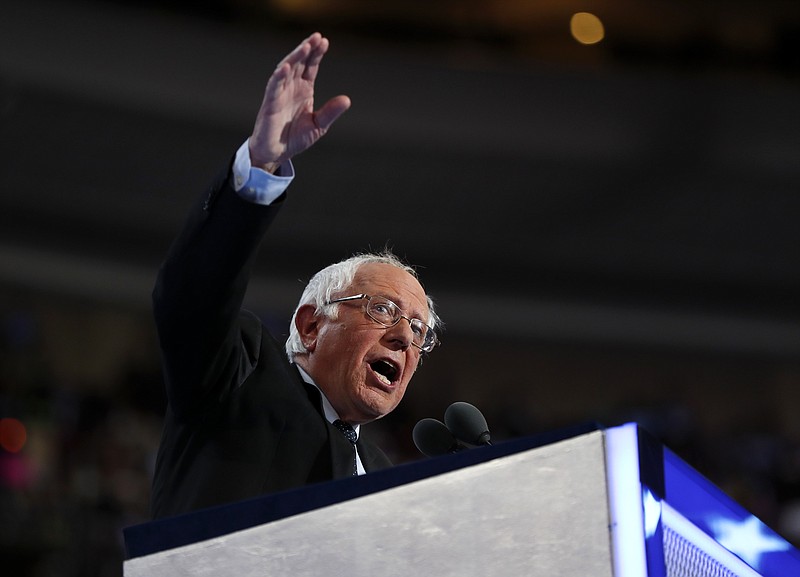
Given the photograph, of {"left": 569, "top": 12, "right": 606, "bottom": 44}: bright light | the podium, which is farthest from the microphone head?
{"left": 569, "top": 12, "right": 606, "bottom": 44}: bright light

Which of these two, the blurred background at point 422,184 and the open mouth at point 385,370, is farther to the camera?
the blurred background at point 422,184

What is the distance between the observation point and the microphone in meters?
1.44

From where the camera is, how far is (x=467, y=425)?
56.7 inches

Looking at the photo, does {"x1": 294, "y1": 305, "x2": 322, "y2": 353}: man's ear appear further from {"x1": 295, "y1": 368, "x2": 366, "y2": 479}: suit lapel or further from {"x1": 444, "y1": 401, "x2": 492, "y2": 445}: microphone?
{"x1": 444, "y1": 401, "x2": 492, "y2": 445}: microphone

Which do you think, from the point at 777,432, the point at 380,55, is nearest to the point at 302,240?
the point at 380,55

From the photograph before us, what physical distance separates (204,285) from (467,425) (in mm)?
368

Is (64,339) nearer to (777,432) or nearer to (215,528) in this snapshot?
(777,432)

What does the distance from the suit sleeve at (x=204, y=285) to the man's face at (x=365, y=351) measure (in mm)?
273

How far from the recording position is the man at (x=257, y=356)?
1314 mm

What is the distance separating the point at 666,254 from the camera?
8.32 m

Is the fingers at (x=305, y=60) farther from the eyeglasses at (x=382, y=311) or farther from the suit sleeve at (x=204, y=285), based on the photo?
the eyeglasses at (x=382, y=311)

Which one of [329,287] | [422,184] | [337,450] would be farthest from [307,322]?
[422,184]

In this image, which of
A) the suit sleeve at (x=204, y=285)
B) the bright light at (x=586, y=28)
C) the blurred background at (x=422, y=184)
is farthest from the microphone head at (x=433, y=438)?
the bright light at (x=586, y=28)

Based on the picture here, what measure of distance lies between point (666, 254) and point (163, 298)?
7.31 m
